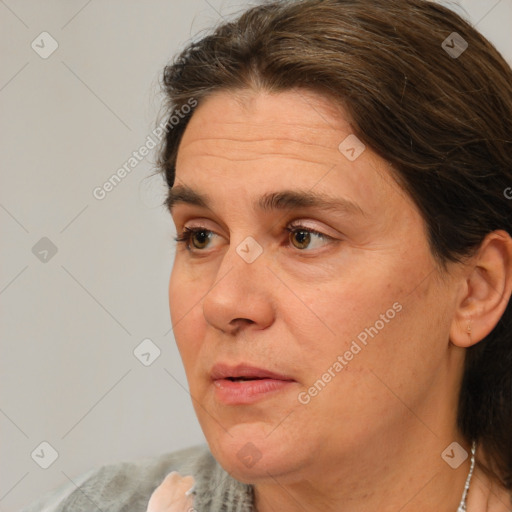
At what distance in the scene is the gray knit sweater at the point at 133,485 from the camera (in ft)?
6.90

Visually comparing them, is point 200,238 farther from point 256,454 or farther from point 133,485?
point 133,485

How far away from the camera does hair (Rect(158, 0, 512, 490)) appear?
1.72 m

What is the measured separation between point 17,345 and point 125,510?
3.39ft

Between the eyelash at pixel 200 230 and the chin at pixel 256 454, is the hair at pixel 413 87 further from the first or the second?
the chin at pixel 256 454

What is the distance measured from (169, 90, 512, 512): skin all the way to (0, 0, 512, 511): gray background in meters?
1.18

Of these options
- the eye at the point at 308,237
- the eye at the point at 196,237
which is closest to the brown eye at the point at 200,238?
the eye at the point at 196,237

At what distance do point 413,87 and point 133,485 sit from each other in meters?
1.16

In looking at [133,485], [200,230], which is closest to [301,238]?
[200,230]

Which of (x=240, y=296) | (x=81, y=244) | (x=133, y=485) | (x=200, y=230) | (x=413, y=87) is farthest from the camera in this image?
(x=81, y=244)

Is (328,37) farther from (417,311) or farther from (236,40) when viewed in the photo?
(417,311)

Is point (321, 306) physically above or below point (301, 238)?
below

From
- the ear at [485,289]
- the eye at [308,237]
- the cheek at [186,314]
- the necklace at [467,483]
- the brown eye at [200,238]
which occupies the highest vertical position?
the brown eye at [200,238]

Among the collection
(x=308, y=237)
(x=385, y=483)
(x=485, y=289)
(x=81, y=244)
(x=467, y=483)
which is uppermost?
(x=81, y=244)

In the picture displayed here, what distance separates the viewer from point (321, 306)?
64.9 inches
